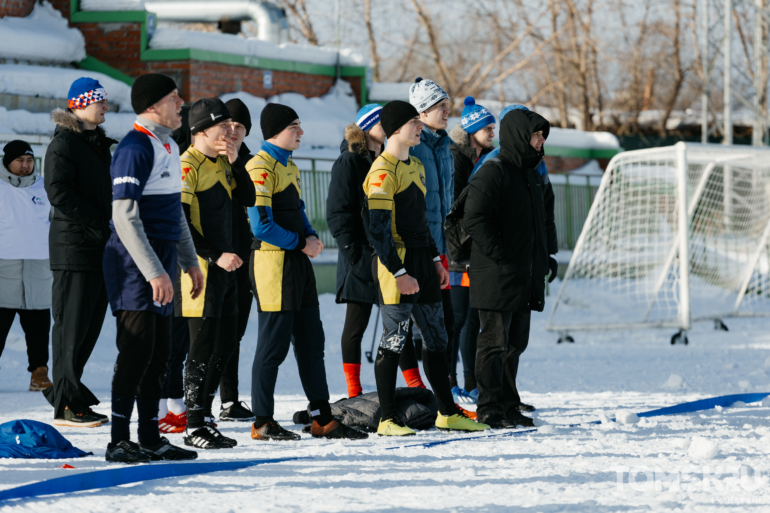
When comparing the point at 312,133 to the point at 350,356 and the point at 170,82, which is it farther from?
the point at 170,82

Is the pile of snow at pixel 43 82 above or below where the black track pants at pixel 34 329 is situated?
above

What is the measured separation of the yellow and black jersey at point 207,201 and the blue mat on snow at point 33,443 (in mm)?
1137

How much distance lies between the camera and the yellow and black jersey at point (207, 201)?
5168 millimetres

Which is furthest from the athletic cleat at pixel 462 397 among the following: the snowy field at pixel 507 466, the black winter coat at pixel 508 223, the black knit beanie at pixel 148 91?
the black knit beanie at pixel 148 91

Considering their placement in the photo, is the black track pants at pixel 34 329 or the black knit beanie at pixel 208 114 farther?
the black track pants at pixel 34 329

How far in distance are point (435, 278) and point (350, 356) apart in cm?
100

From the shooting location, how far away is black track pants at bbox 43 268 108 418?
5781 mm

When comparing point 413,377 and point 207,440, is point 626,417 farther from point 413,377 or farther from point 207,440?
point 207,440

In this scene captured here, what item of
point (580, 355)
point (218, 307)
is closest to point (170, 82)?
point (218, 307)

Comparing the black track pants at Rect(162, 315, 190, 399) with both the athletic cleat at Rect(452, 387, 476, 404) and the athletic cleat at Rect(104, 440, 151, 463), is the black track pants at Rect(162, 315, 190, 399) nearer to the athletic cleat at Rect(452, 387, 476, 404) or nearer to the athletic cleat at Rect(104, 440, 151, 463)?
the athletic cleat at Rect(104, 440, 151, 463)

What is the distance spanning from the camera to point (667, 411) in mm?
6168

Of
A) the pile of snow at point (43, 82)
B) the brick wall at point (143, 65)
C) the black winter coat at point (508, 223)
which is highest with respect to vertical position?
the brick wall at point (143, 65)

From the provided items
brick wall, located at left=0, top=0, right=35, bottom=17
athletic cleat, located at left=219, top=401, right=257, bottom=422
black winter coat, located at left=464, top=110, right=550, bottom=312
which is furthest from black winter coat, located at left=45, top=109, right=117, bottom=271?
brick wall, located at left=0, top=0, right=35, bottom=17

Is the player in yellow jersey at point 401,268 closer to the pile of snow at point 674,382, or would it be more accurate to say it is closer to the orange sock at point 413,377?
the orange sock at point 413,377
